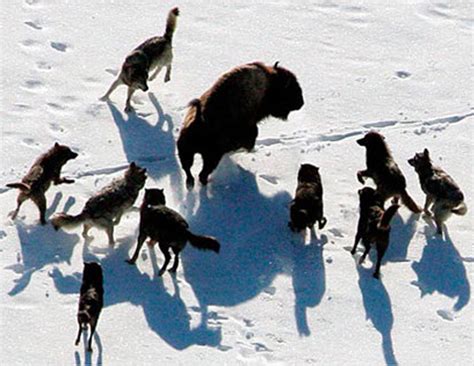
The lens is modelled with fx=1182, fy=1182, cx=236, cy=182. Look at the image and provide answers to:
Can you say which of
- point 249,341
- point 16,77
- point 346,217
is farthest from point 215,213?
point 16,77

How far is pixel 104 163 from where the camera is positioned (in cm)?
1114

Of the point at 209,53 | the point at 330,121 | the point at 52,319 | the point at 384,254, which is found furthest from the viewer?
the point at 209,53

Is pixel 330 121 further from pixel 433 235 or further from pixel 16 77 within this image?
pixel 16 77

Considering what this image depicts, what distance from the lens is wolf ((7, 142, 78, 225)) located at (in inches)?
395

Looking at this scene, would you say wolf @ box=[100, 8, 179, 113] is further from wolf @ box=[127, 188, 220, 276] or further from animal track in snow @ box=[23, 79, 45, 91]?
wolf @ box=[127, 188, 220, 276]

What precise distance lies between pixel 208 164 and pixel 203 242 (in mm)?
1340

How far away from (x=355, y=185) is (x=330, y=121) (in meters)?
1.27

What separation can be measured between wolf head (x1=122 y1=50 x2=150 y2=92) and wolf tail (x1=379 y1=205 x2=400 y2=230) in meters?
3.26

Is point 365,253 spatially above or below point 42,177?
below

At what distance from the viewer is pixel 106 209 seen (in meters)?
9.81

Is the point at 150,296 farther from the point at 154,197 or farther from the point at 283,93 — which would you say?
the point at 283,93

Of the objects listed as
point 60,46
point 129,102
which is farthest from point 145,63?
point 60,46

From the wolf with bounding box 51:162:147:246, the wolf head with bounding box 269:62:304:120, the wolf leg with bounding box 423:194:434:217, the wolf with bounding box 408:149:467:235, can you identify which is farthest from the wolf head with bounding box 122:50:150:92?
the wolf leg with bounding box 423:194:434:217

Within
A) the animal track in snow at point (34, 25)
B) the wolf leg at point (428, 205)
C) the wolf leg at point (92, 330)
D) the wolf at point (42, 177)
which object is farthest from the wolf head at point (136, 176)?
the animal track in snow at point (34, 25)
